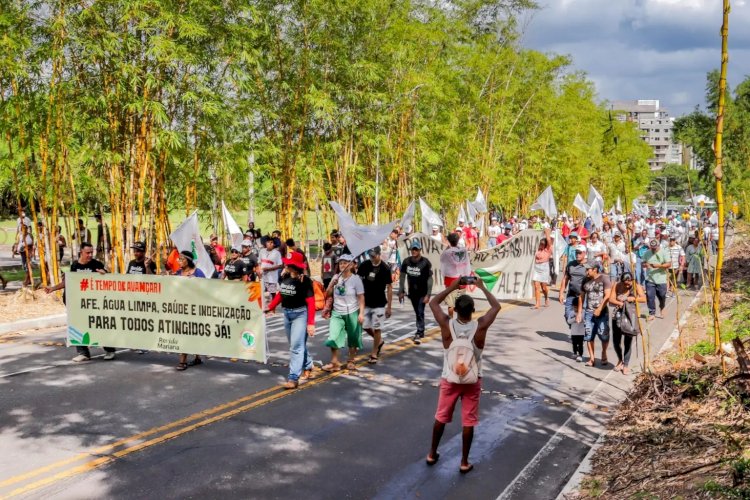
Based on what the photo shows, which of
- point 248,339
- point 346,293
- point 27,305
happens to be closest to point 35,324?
point 27,305

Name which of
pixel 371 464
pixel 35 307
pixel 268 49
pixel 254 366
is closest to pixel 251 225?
pixel 268 49

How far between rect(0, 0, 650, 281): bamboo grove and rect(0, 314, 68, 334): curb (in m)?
2.29

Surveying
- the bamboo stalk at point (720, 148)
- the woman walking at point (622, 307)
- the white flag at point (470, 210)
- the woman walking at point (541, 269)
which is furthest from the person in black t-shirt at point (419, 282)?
the white flag at point (470, 210)

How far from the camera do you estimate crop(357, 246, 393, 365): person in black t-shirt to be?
11289 mm

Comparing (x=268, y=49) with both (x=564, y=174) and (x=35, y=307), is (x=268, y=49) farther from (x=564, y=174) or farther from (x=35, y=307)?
(x=564, y=174)

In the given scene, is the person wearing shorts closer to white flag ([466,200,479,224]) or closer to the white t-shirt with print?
the white t-shirt with print

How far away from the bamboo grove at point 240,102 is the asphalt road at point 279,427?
2.89 metres

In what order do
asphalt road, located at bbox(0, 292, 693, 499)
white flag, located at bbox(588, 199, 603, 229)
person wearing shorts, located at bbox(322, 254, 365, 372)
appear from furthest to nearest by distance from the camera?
white flag, located at bbox(588, 199, 603, 229) → person wearing shorts, located at bbox(322, 254, 365, 372) → asphalt road, located at bbox(0, 292, 693, 499)

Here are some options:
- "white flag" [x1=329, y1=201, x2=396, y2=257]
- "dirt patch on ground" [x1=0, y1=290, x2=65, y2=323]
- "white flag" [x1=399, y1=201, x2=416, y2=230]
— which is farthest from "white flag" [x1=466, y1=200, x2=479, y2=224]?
"white flag" [x1=329, y1=201, x2=396, y2=257]

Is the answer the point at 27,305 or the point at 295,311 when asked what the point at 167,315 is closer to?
the point at 295,311

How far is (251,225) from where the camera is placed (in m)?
20.6

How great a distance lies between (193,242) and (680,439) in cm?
838

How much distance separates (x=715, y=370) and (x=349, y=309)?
4.63m

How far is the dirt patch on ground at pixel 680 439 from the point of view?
5.68 m
